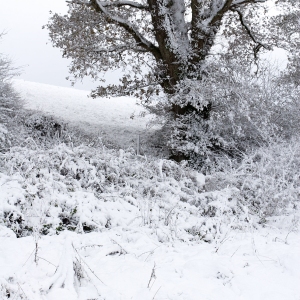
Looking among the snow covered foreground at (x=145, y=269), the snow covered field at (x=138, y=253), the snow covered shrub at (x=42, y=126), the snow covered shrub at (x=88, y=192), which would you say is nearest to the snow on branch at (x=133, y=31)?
the snow covered shrub at (x=42, y=126)

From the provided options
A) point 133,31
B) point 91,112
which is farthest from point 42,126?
point 91,112

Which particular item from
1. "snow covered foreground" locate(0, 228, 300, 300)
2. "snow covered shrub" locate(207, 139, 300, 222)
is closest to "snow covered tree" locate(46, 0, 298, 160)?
"snow covered shrub" locate(207, 139, 300, 222)

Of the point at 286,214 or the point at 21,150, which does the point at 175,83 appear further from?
the point at 286,214

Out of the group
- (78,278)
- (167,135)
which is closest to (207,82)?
(167,135)

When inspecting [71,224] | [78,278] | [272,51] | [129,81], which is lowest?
[71,224]

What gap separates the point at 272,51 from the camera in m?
12.4

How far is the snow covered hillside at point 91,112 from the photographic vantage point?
13.9m

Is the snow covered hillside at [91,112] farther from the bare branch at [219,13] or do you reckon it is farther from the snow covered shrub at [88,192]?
the snow covered shrub at [88,192]

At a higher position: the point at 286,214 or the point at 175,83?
the point at 175,83

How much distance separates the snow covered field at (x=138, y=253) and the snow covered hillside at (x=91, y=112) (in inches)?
265

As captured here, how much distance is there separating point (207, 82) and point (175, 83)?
4.17 feet

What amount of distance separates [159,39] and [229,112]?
10.4ft

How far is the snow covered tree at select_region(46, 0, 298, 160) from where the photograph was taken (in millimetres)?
10164

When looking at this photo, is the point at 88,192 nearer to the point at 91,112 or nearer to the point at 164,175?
the point at 164,175
